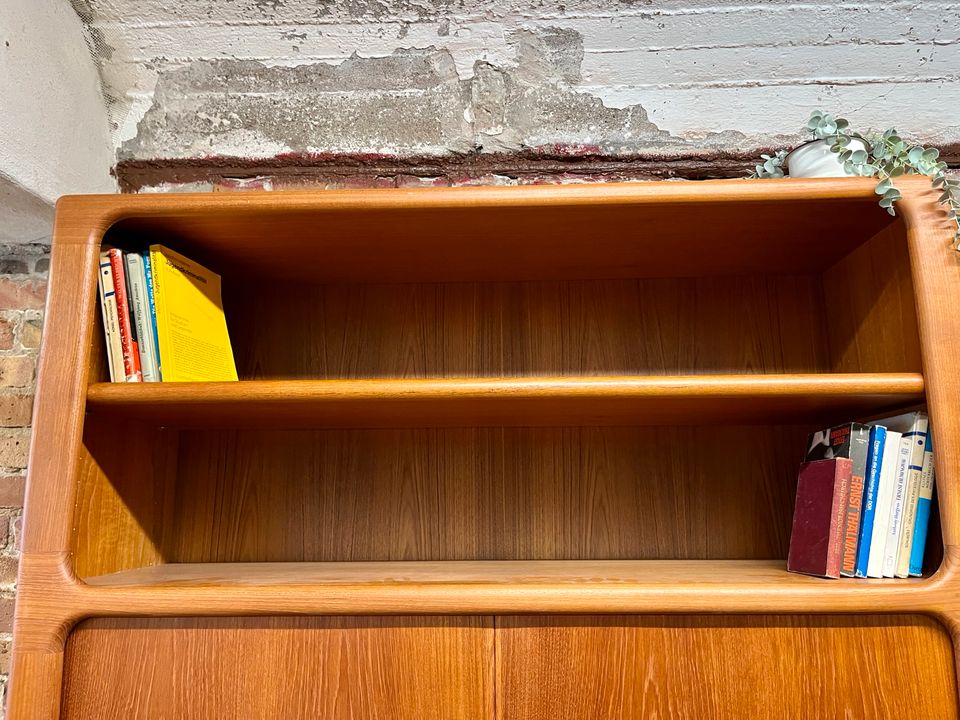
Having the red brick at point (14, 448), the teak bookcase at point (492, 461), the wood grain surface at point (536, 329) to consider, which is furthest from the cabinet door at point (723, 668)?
the red brick at point (14, 448)

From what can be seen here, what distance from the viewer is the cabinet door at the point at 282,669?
1097 mm

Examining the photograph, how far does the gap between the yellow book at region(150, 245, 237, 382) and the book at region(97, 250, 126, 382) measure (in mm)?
66

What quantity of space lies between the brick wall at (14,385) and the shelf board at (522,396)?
1.33ft

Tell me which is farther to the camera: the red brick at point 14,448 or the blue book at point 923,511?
the red brick at point 14,448

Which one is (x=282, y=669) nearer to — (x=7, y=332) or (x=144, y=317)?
(x=144, y=317)

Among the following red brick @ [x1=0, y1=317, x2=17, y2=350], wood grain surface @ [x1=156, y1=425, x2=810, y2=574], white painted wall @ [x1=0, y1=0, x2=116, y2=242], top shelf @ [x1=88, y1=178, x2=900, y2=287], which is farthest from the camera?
red brick @ [x1=0, y1=317, x2=17, y2=350]

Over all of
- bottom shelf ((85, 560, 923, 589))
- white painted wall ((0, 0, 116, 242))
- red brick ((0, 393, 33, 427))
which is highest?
white painted wall ((0, 0, 116, 242))

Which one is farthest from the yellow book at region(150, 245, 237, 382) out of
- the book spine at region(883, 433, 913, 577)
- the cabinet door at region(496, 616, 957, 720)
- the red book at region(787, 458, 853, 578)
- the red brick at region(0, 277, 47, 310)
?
the book spine at region(883, 433, 913, 577)

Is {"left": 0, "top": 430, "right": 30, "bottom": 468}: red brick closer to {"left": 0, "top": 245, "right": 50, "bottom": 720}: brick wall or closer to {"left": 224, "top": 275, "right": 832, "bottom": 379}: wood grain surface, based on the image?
{"left": 0, "top": 245, "right": 50, "bottom": 720}: brick wall

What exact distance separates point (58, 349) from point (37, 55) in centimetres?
65

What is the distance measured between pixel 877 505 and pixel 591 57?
1.07m

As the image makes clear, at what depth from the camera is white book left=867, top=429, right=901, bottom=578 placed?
3.70 ft

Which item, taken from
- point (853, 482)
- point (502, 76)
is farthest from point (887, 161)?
point (502, 76)

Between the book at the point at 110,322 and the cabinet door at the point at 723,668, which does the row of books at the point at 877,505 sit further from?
the book at the point at 110,322
